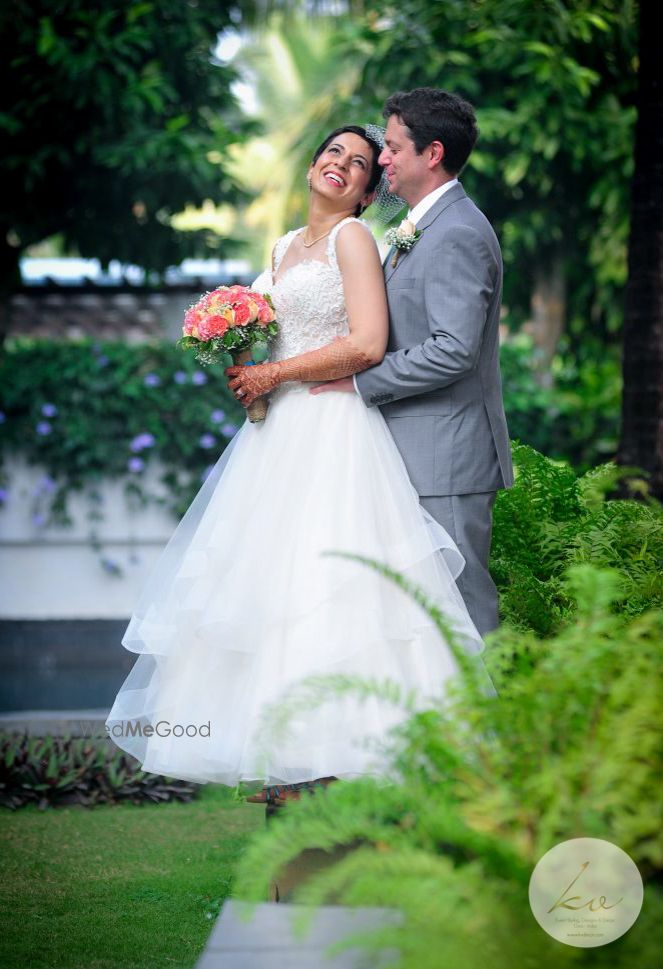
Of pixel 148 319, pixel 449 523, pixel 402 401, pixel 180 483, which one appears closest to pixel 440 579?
pixel 449 523

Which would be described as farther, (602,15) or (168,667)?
(602,15)

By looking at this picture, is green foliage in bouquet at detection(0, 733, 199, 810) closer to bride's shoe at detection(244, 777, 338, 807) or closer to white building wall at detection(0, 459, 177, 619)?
bride's shoe at detection(244, 777, 338, 807)

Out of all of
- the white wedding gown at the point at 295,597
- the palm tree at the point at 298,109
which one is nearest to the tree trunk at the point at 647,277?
the palm tree at the point at 298,109

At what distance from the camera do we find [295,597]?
3.23 meters

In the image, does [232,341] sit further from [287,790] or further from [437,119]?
[287,790]

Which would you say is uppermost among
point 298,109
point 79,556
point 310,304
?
point 298,109

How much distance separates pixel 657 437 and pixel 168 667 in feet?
11.1

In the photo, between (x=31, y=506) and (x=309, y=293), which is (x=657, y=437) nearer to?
(x=309, y=293)

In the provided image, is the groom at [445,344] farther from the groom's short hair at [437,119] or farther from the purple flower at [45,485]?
the purple flower at [45,485]

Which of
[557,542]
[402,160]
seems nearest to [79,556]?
[557,542]

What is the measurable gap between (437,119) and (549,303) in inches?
305

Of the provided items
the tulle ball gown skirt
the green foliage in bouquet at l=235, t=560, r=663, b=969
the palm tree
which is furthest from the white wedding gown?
the palm tree

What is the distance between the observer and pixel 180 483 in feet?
30.5

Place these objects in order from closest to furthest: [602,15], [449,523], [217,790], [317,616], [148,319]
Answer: [317,616] < [449,523] < [217,790] < [602,15] < [148,319]
